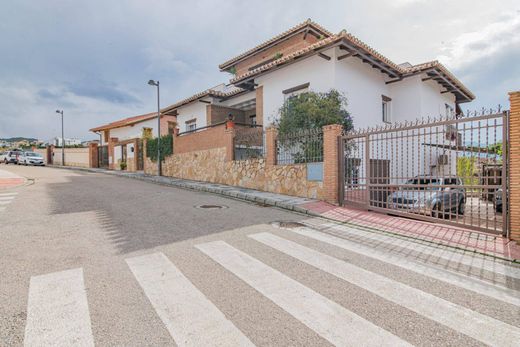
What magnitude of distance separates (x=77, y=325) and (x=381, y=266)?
381 centimetres

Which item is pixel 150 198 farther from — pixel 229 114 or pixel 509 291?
pixel 229 114

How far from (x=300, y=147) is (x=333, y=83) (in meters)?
3.45

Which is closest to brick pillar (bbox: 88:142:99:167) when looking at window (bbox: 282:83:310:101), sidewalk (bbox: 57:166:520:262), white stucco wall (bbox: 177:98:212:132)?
white stucco wall (bbox: 177:98:212:132)

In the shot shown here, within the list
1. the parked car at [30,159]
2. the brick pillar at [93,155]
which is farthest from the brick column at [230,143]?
the parked car at [30,159]

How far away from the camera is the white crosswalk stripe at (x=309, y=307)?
8.05ft

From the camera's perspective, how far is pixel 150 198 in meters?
9.80

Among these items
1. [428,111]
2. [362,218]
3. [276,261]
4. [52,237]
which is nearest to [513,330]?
[276,261]

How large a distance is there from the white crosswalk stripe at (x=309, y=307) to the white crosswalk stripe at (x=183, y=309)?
64 centimetres

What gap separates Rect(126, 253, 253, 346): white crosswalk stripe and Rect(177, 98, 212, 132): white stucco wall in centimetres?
1590

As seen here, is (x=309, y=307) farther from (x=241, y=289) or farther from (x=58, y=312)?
(x=58, y=312)

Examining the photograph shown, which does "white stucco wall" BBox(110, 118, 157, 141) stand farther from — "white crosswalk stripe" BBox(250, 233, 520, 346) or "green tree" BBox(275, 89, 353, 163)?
"white crosswalk stripe" BBox(250, 233, 520, 346)

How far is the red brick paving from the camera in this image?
5.25 m

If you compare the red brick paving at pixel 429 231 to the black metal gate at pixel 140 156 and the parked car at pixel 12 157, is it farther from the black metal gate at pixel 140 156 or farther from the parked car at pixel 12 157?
the parked car at pixel 12 157

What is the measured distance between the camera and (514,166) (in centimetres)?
553
